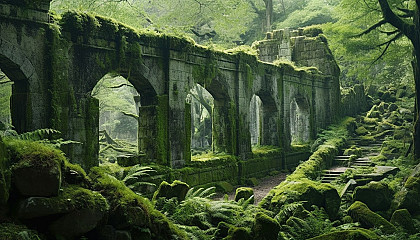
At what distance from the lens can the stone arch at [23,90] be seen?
9094 mm

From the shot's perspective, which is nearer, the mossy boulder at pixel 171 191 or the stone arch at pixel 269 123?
the mossy boulder at pixel 171 191

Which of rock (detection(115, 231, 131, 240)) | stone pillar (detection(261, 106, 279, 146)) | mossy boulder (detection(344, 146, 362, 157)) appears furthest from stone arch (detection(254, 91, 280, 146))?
rock (detection(115, 231, 131, 240))

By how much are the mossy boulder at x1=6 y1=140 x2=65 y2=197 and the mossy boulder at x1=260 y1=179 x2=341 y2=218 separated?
5605mm

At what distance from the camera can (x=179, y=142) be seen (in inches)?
523

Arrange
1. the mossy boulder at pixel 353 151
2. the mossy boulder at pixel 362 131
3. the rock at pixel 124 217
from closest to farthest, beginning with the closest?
the rock at pixel 124 217 < the mossy boulder at pixel 353 151 < the mossy boulder at pixel 362 131

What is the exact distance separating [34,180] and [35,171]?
98mm

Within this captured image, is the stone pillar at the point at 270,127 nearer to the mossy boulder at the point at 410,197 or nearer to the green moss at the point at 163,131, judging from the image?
the green moss at the point at 163,131

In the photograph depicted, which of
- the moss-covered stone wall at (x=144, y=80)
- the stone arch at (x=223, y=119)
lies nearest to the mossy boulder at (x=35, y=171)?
the moss-covered stone wall at (x=144, y=80)

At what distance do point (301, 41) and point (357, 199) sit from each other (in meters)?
17.2

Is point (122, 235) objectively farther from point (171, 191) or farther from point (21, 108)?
point (21, 108)

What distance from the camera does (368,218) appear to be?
328 inches

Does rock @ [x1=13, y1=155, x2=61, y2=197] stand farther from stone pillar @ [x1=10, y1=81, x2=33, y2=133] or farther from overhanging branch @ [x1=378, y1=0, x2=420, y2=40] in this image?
overhanging branch @ [x1=378, y1=0, x2=420, y2=40]

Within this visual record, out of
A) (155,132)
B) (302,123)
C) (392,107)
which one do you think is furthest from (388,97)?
(155,132)

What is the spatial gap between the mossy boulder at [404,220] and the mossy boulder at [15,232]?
681cm
